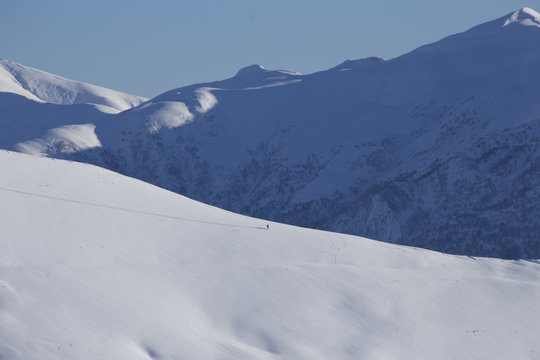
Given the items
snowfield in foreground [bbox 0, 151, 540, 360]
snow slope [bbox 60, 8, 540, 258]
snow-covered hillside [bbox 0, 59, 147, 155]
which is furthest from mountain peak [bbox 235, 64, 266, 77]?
snowfield in foreground [bbox 0, 151, 540, 360]

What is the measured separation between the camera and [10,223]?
1240 inches

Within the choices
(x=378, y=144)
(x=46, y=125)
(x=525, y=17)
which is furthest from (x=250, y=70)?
(x=378, y=144)

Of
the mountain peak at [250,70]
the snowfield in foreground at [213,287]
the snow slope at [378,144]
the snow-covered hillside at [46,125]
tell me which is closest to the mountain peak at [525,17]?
the snow slope at [378,144]

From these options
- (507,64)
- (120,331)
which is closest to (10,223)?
(120,331)

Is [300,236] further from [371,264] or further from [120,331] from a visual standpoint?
[120,331]

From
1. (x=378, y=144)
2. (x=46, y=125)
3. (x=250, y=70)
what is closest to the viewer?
(x=378, y=144)

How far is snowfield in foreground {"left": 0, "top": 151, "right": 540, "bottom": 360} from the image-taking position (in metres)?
25.2

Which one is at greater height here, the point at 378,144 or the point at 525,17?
the point at 525,17

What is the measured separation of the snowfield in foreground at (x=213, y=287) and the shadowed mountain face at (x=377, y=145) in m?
45.0

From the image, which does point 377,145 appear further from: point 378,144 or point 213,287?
point 213,287

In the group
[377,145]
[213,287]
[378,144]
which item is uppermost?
[213,287]

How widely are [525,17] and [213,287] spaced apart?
14500 centimetres

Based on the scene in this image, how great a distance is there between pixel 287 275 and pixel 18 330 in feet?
41.4

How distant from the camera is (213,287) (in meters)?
30.5
